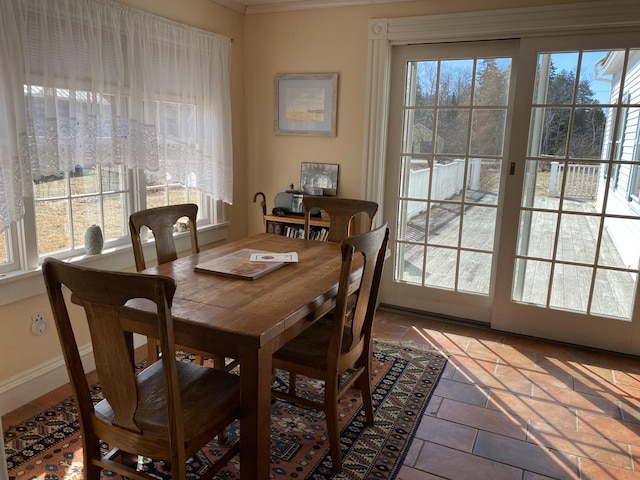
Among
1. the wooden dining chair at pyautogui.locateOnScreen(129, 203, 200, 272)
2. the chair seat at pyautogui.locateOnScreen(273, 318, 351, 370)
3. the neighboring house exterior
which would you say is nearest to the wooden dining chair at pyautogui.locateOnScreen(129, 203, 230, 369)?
the wooden dining chair at pyautogui.locateOnScreen(129, 203, 200, 272)

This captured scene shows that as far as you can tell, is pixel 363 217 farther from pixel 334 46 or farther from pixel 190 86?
pixel 190 86

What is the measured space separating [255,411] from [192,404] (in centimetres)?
Result: 22

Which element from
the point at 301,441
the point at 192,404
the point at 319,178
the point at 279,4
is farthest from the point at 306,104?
the point at 192,404

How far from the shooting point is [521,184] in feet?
11.2

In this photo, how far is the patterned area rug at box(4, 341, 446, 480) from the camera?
2.06m

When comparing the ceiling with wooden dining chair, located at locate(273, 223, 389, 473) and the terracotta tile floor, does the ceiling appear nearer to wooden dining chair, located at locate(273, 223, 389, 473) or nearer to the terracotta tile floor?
wooden dining chair, located at locate(273, 223, 389, 473)

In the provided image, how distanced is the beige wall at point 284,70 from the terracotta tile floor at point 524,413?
1.55 meters

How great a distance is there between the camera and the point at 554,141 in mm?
3309

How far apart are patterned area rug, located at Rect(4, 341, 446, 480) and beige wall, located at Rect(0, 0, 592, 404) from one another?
69.1 inches

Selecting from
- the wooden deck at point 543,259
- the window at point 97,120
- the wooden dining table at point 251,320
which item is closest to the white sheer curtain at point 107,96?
the window at point 97,120

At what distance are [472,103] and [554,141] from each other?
2.05ft

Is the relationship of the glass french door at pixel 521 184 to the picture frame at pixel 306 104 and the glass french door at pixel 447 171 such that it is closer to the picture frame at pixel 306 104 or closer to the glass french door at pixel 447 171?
the glass french door at pixel 447 171

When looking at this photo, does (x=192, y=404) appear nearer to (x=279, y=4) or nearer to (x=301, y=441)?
(x=301, y=441)

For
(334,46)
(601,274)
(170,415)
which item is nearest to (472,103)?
(334,46)
